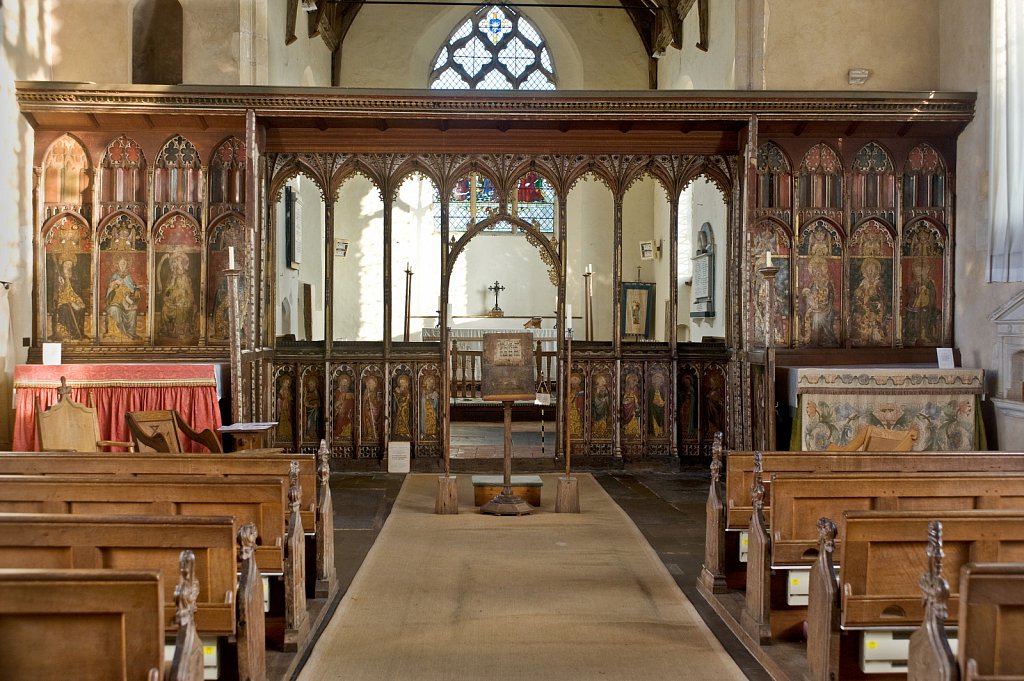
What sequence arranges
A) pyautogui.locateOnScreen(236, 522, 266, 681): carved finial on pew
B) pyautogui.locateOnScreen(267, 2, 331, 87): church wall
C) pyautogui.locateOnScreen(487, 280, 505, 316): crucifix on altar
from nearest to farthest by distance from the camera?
pyautogui.locateOnScreen(236, 522, 266, 681): carved finial on pew
pyautogui.locateOnScreen(267, 2, 331, 87): church wall
pyautogui.locateOnScreen(487, 280, 505, 316): crucifix on altar

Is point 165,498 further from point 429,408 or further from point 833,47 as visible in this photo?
point 833,47

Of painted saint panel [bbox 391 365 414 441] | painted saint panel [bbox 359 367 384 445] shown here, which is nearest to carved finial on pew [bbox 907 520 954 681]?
painted saint panel [bbox 391 365 414 441]

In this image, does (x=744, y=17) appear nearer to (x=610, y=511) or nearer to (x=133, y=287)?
(x=610, y=511)

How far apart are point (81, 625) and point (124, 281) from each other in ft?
25.1

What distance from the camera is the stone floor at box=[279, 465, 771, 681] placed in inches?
206

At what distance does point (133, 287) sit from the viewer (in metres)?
9.36

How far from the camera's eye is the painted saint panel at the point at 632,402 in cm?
1012

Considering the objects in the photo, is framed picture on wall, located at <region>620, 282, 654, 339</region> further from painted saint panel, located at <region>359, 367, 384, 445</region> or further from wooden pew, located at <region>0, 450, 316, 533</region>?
wooden pew, located at <region>0, 450, 316, 533</region>

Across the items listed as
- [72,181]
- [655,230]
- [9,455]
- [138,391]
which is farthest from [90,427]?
[655,230]

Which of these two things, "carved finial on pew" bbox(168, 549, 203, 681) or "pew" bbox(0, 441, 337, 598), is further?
"pew" bbox(0, 441, 337, 598)

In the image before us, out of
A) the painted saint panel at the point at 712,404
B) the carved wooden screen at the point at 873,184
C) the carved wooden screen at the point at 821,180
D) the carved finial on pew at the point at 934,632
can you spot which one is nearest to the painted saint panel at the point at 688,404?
the painted saint panel at the point at 712,404

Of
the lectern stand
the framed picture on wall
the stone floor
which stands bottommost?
the stone floor

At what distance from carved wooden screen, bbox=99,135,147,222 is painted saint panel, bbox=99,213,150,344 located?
0.38ft

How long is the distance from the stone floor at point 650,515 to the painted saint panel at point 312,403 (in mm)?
580
